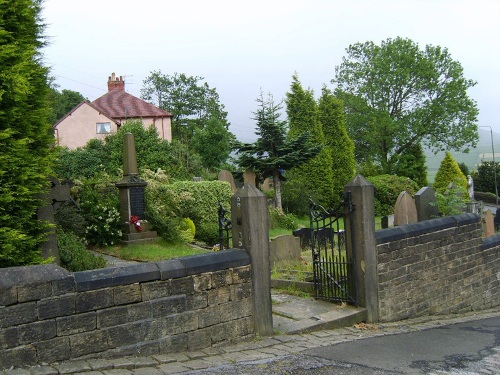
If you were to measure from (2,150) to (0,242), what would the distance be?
1.09 meters

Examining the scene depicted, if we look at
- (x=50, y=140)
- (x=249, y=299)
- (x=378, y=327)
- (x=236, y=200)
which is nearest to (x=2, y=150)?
(x=50, y=140)

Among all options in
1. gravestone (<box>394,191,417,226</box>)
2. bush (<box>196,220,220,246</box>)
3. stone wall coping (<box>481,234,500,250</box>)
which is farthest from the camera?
bush (<box>196,220,220,246</box>)

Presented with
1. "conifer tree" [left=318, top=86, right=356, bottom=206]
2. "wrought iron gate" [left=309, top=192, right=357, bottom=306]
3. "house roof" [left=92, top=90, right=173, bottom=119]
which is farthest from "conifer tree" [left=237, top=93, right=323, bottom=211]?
"house roof" [left=92, top=90, right=173, bottom=119]

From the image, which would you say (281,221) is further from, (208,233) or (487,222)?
(487,222)

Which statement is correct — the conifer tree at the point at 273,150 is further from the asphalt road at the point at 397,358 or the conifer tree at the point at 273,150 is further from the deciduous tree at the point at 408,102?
the deciduous tree at the point at 408,102

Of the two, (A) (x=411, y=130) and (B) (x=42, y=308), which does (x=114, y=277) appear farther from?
(A) (x=411, y=130)

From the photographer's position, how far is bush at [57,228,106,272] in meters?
9.85

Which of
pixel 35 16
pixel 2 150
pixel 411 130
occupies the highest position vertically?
pixel 411 130

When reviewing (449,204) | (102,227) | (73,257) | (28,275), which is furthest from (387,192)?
(28,275)

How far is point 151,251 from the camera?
14.9 metres

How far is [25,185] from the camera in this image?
6.45 metres

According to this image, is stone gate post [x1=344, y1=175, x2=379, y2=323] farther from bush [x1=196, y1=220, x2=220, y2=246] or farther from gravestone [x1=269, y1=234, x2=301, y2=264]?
bush [x1=196, y1=220, x2=220, y2=246]

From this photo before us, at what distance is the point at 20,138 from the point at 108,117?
37238 millimetres

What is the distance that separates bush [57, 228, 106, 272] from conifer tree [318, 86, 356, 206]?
23.0m
